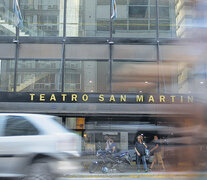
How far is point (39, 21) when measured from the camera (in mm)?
15203

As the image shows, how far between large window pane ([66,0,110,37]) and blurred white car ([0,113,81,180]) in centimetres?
975

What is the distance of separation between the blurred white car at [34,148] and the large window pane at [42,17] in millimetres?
9683

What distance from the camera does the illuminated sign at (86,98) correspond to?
14109 mm

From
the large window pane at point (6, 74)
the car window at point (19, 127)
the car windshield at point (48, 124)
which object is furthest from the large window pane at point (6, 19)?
the car windshield at point (48, 124)

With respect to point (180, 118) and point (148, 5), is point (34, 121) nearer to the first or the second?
point (180, 118)

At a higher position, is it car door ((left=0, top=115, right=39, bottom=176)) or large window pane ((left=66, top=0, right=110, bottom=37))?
large window pane ((left=66, top=0, right=110, bottom=37))

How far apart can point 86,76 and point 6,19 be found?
548 cm

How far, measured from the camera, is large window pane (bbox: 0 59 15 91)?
47.9 feet

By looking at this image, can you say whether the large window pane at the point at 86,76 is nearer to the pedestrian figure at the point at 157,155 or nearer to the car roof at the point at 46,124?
the pedestrian figure at the point at 157,155

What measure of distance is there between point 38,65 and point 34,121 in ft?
29.8

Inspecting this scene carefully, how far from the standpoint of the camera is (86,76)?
1477cm

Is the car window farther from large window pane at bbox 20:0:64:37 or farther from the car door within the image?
large window pane at bbox 20:0:64:37

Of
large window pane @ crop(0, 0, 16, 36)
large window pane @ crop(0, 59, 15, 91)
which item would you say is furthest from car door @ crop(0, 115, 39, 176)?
large window pane @ crop(0, 0, 16, 36)

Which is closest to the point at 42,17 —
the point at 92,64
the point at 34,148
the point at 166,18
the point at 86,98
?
the point at 92,64
